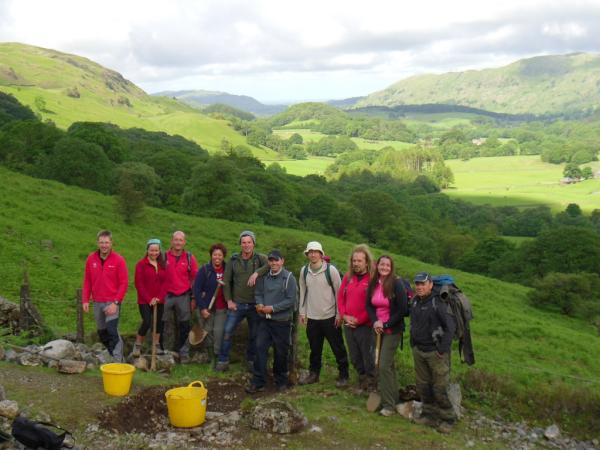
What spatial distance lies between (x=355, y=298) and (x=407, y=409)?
2.25 m

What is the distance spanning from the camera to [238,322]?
11.5 metres

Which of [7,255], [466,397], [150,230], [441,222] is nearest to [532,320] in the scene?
[466,397]

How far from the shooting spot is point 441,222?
10856cm

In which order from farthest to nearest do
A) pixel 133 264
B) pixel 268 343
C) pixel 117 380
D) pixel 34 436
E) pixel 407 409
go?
pixel 133 264, pixel 268 343, pixel 407 409, pixel 117 380, pixel 34 436

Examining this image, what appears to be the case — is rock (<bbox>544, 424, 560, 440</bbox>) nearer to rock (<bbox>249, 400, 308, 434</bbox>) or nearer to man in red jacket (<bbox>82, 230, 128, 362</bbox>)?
rock (<bbox>249, 400, 308, 434</bbox>)

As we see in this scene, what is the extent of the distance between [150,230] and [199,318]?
2811 cm

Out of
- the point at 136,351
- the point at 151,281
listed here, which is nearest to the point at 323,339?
the point at 151,281

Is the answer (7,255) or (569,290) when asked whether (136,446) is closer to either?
(7,255)

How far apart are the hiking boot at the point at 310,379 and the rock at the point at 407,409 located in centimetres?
211

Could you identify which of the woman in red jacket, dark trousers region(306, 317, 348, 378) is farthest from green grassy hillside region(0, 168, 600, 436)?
the woman in red jacket

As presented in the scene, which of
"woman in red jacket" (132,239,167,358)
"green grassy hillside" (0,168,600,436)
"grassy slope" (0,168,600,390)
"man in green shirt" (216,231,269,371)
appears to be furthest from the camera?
"grassy slope" (0,168,600,390)

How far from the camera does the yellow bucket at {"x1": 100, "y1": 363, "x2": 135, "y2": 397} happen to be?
945 centimetres

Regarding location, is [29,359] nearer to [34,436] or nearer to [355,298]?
[34,436]

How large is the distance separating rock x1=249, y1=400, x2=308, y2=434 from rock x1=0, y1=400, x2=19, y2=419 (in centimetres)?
364
